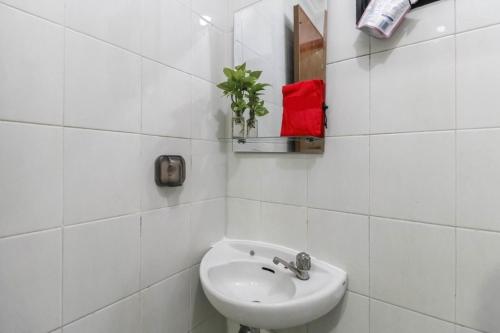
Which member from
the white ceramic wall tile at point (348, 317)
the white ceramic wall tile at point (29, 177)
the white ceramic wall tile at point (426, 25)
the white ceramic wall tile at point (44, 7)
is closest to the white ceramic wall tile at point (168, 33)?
the white ceramic wall tile at point (44, 7)

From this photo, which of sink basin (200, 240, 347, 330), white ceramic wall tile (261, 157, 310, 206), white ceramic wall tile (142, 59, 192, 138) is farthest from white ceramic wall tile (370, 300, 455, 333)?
white ceramic wall tile (142, 59, 192, 138)

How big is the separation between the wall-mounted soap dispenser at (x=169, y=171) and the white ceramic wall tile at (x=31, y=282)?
1.17 feet

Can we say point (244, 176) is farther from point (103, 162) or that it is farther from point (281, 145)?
point (103, 162)

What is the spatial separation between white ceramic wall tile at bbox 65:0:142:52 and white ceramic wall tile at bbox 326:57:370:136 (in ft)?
2.48

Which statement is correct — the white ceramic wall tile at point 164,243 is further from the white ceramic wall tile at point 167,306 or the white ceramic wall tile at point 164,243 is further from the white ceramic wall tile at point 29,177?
the white ceramic wall tile at point 29,177

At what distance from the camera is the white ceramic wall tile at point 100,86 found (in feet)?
2.37

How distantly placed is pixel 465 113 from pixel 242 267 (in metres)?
1.02

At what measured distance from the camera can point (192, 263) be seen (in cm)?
113

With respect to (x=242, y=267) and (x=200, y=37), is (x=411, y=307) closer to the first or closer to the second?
(x=242, y=267)

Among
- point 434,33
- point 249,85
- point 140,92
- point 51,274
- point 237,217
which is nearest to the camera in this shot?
point 51,274

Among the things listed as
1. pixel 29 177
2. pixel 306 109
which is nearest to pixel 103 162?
pixel 29 177

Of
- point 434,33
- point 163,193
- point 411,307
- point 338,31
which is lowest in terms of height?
point 411,307

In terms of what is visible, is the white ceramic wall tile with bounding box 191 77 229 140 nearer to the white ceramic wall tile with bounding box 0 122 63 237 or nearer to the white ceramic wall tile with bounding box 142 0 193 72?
the white ceramic wall tile with bounding box 142 0 193 72

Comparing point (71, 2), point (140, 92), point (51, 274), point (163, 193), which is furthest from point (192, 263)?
point (71, 2)
